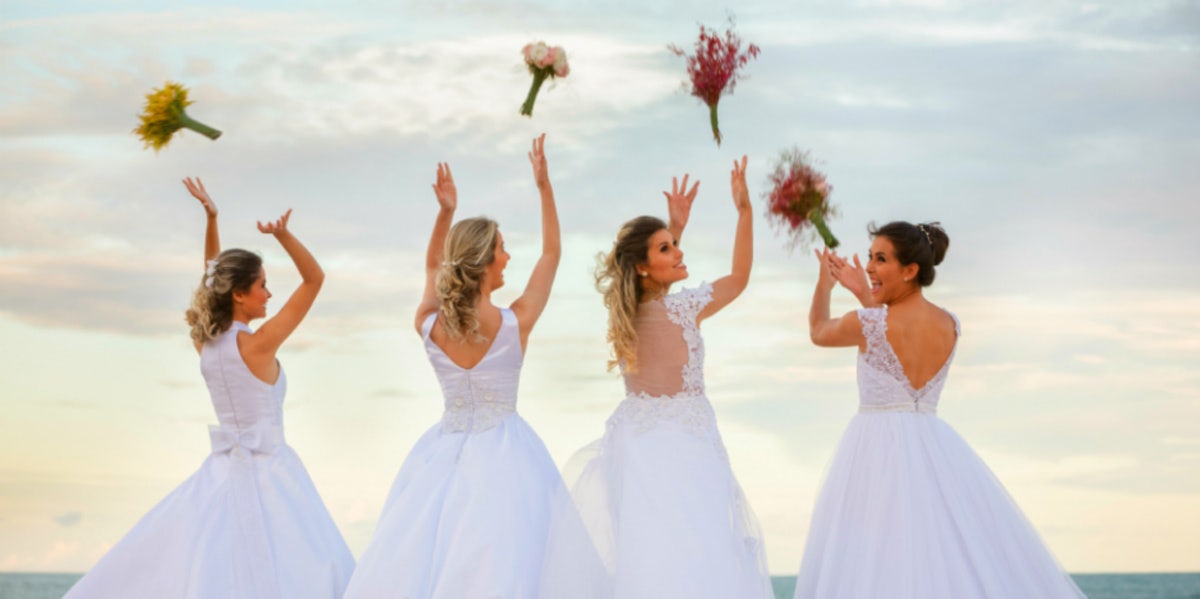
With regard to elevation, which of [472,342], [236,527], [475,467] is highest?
[472,342]

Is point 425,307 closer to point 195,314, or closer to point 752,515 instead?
point 195,314

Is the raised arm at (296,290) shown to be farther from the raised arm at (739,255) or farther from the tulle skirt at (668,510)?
the raised arm at (739,255)

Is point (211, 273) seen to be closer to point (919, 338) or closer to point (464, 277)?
point (464, 277)

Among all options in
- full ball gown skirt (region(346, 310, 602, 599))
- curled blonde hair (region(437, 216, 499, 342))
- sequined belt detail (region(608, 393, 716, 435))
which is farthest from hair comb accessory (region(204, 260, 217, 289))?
sequined belt detail (region(608, 393, 716, 435))

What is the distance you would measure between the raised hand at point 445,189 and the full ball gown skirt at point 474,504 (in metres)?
0.78

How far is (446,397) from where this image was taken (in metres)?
8.05

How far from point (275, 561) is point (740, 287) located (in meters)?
3.44

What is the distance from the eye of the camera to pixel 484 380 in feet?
25.9

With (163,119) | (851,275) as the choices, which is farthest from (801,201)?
(163,119)

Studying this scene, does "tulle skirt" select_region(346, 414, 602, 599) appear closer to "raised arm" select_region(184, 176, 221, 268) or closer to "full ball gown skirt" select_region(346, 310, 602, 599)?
"full ball gown skirt" select_region(346, 310, 602, 599)

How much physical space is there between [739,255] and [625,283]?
69cm

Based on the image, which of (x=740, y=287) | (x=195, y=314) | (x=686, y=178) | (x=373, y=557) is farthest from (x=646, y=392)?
(x=195, y=314)

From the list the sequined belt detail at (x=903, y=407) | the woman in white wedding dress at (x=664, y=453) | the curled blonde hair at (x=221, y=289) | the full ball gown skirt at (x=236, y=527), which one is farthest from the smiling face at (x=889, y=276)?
the curled blonde hair at (x=221, y=289)

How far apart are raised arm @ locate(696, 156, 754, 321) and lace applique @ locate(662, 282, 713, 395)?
0.08 metres
